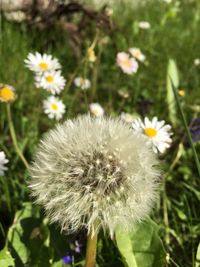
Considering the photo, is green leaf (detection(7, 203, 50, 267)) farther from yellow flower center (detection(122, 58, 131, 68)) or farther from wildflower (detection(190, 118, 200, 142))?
yellow flower center (detection(122, 58, 131, 68))

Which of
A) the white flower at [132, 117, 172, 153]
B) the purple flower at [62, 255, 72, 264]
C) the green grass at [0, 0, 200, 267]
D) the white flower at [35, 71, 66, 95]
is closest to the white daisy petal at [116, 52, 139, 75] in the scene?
the green grass at [0, 0, 200, 267]

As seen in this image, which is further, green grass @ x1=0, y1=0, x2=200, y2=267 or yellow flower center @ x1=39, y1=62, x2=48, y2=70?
yellow flower center @ x1=39, y1=62, x2=48, y2=70

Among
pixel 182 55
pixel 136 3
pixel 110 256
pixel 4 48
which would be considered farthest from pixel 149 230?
pixel 136 3

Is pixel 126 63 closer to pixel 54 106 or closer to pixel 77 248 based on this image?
pixel 54 106

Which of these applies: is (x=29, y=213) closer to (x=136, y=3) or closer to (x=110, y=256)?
(x=110, y=256)

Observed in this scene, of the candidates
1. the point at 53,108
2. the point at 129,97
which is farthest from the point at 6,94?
the point at 129,97

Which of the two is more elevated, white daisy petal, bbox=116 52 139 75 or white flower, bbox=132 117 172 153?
white daisy petal, bbox=116 52 139 75

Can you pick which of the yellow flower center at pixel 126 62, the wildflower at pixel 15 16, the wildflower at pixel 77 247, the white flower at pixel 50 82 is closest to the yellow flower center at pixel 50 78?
Result: the white flower at pixel 50 82

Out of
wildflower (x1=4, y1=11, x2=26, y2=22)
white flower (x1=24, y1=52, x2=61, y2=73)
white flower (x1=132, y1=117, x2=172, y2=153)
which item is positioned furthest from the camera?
wildflower (x1=4, y1=11, x2=26, y2=22)
